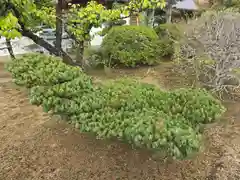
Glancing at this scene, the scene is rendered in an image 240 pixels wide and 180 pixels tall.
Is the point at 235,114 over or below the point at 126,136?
below

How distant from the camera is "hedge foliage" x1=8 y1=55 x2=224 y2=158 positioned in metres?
2.41

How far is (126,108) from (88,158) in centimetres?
74

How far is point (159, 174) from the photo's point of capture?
9.69 feet

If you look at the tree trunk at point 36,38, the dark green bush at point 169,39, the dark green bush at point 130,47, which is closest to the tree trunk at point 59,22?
the tree trunk at point 36,38

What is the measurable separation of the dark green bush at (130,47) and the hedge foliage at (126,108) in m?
3.00

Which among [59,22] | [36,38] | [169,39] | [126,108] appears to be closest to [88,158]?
[126,108]

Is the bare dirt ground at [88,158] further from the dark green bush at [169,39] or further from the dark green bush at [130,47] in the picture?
the dark green bush at [169,39]

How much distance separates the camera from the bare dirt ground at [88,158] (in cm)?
295

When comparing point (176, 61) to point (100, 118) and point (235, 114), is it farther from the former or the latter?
point (100, 118)

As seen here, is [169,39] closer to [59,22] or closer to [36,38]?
[59,22]

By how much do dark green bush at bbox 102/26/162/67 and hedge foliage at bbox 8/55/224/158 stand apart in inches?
118

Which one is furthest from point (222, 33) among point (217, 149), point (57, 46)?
point (57, 46)

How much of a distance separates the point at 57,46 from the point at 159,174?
3338 millimetres

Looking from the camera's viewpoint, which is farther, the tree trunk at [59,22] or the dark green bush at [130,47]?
the dark green bush at [130,47]
